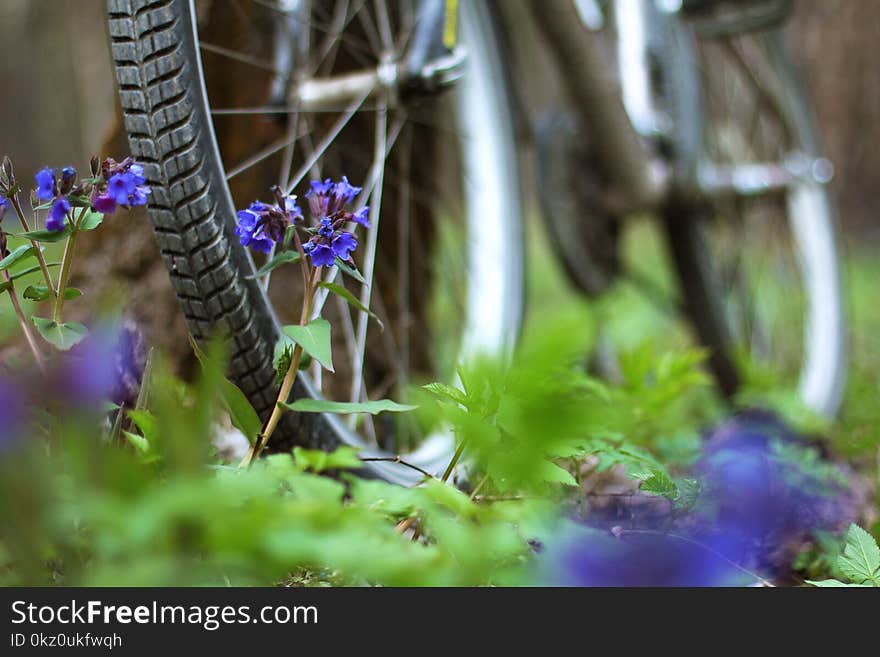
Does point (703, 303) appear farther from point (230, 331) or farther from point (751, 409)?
point (230, 331)

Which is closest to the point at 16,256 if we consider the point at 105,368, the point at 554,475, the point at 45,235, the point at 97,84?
the point at 45,235

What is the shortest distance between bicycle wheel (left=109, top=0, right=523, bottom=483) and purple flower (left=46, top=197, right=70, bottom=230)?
4.7 inches

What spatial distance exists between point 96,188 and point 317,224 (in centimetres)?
20

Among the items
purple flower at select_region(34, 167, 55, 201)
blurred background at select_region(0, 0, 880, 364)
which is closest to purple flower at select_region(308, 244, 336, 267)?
purple flower at select_region(34, 167, 55, 201)

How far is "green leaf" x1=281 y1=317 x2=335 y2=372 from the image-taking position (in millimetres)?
815

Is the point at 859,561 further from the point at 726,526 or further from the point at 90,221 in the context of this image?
the point at 90,221

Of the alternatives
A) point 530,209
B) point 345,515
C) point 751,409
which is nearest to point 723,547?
point 345,515

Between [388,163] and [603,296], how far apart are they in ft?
1.96

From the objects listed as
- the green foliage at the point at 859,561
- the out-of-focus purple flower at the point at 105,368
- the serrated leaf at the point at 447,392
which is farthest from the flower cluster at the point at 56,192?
the green foliage at the point at 859,561

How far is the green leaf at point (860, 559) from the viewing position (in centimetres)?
88

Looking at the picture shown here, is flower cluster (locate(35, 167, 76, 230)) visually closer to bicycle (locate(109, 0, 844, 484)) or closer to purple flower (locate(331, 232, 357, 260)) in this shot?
bicycle (locate(109, 0, 844, 484))

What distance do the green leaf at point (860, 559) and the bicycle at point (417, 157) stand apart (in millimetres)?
511
